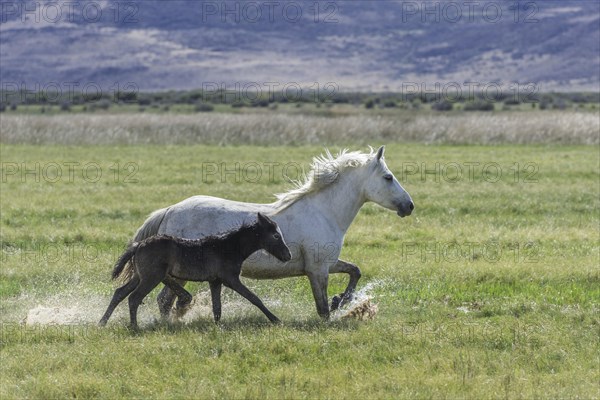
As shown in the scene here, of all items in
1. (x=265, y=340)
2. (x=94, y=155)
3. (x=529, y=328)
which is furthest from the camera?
(x=94, y=155)

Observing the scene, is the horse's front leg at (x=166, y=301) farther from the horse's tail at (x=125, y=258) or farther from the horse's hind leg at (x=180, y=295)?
the horse's tail at (x=125, y=258)

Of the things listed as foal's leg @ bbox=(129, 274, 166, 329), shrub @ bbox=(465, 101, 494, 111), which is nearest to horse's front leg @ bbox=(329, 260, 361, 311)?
foal's leg @ bbox=(129, 274, 166, 329)

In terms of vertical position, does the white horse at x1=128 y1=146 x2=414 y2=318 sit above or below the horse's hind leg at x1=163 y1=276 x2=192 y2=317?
above

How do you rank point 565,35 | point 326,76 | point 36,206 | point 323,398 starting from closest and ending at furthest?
point 323,398
point 36,206
point 326,76
point 565,35

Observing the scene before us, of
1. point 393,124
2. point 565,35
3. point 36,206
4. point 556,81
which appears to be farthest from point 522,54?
point 36,206

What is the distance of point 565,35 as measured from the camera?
636ft

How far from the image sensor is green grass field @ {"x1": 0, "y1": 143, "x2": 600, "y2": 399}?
8148 millimetres

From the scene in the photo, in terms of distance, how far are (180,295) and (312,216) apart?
1.76 m

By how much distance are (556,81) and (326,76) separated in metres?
43.1

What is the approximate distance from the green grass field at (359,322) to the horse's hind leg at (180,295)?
0.60 ft

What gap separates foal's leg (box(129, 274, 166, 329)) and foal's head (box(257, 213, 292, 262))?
1.14m

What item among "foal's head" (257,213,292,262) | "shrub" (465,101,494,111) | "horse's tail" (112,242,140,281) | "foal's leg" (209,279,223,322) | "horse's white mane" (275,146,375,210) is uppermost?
"horse's white mane" (275,146,375,210)

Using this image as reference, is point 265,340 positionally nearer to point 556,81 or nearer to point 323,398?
point 323,398

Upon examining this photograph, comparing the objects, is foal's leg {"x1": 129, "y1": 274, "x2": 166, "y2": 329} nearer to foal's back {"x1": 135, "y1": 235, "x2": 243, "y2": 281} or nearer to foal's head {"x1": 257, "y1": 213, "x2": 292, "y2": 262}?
foal's back {"x1": 135, "y1": 235, "x2": 243, "y2": 281}
